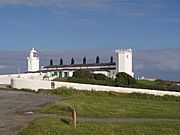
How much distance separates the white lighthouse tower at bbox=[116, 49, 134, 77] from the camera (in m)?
61.9

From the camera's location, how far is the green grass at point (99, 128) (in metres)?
13.5

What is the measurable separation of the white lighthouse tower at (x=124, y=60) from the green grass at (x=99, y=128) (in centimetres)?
4602

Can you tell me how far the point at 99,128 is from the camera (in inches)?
562

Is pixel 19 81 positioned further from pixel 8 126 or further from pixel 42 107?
pixel 8 126

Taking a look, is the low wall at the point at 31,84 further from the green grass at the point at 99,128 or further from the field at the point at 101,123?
the green grass at the point at 99,128

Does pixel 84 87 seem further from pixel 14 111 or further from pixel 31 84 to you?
pixel 14 111

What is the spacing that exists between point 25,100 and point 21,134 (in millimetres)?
11789

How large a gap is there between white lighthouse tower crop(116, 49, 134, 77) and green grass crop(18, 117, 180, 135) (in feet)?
151

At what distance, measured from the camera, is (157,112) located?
21453 mm

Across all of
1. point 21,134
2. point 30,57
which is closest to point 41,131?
point 21,134

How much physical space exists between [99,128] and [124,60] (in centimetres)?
4772

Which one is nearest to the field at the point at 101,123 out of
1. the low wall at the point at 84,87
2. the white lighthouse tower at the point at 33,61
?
the low wall at the point at 84,87

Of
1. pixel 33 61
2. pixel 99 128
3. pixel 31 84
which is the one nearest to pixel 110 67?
pixel 33 61

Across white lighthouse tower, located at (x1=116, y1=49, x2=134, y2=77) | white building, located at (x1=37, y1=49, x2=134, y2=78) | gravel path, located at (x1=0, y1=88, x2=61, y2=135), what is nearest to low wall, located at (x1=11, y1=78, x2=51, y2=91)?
gravel path, located at (x1=0, y1=88, x2=61, y2=135)
